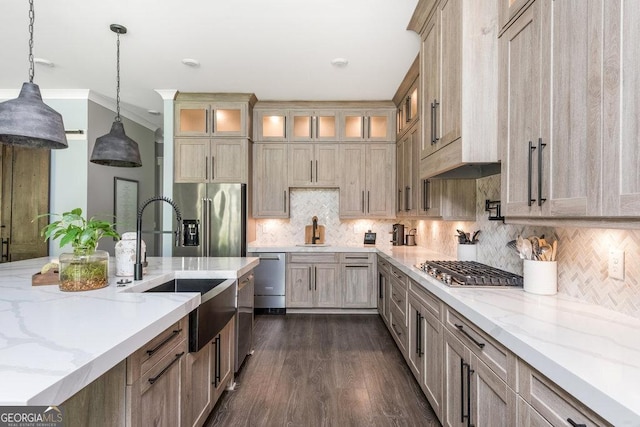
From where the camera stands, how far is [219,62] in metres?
3.32

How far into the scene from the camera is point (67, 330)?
3.61ft

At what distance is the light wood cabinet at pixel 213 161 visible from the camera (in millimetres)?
4184

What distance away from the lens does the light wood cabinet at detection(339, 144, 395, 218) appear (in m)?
4.47

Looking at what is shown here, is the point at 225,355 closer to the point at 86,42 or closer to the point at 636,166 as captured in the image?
the point at 636,166

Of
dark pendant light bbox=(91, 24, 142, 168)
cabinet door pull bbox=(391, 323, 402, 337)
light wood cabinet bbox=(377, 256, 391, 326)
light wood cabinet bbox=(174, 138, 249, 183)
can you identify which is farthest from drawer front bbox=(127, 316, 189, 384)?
light wood cabinet bbox=(174, 138, 249, 183)

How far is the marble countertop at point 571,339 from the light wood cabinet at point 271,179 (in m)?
2.99

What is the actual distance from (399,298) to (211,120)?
10.2 ft

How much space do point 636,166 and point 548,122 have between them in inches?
17.5

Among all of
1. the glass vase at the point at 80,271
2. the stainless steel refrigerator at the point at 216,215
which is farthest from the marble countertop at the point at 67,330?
the stainless steel refrigerator at the point at 216,215

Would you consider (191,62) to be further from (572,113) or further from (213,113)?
(572,113)

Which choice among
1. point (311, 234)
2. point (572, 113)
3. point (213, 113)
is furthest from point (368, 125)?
point (572, 113)

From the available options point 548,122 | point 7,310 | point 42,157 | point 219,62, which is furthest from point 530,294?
point 42,157

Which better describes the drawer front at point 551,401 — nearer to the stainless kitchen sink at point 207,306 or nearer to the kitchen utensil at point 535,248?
the kitchen utensil at point 535,248

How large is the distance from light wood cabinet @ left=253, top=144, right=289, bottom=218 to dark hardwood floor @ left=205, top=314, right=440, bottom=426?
155cm
